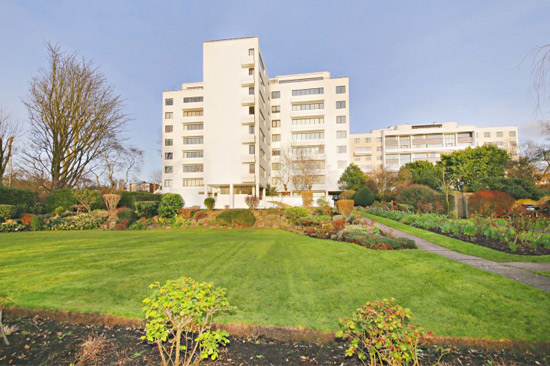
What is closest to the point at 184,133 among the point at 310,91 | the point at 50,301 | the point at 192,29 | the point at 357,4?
the point at 310,91

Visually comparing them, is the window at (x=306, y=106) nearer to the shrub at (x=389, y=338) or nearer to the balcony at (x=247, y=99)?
the balcony at (x=247, y=99)

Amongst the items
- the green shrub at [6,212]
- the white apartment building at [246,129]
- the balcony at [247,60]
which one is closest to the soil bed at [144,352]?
the green shrub at [6,212]

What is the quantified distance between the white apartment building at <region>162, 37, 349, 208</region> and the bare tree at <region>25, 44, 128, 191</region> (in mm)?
12182

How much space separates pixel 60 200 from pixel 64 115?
7.37 metres

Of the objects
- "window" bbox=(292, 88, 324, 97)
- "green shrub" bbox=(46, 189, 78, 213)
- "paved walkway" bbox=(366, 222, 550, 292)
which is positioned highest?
"window" bbox=(292, 88, 324, 97)

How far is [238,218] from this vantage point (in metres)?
17.9

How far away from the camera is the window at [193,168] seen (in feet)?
152

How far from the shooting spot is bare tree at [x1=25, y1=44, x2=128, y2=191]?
2058cm

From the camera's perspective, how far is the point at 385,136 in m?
65.1

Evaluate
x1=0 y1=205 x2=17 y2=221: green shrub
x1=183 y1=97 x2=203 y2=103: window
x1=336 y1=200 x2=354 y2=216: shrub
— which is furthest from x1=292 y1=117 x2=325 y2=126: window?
x1=0 y1=205 x2=17 y2=221: green shrub

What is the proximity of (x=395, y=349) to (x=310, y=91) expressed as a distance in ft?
150

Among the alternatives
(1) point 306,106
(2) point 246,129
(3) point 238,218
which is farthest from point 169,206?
(1) point 306,106

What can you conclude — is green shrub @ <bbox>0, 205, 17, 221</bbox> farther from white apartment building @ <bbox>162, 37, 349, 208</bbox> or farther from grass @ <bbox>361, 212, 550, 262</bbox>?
grass @ <bbox>361, 212, 550, 262</bbox>

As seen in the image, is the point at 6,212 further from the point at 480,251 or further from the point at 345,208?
the point at 480,251
